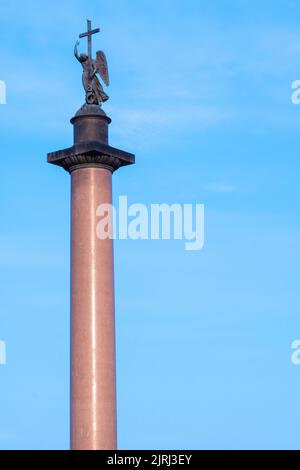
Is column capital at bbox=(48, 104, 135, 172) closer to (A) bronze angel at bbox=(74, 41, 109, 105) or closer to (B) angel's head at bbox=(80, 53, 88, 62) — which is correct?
(A) bronze angel at bbox=(74, 41, 109, 105)

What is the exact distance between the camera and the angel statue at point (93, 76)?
130ft

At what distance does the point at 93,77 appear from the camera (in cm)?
3981

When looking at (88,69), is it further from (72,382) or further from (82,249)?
(72,382)

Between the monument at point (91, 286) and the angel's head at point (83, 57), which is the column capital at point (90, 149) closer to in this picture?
the monument at point (91, 286)

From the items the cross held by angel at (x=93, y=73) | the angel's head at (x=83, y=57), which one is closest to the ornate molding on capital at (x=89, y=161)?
the cross held by angel at (x=93, y=73)

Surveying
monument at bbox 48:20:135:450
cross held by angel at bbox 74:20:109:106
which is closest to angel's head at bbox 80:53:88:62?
cross held by angel at bbox 74:20:109:106

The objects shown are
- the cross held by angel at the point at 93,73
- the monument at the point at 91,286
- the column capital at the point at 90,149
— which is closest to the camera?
the monument at the point at 91,286

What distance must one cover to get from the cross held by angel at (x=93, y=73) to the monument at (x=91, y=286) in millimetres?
305

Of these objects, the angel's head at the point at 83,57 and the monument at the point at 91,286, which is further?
the angel's head at the point at 83,57

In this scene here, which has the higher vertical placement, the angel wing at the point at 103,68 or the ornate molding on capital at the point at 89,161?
the angel wing at the point at 103,68

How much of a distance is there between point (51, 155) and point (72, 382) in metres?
6.36

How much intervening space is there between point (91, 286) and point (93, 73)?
6278 mm

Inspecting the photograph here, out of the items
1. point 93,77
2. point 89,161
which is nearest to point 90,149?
point 89,161
